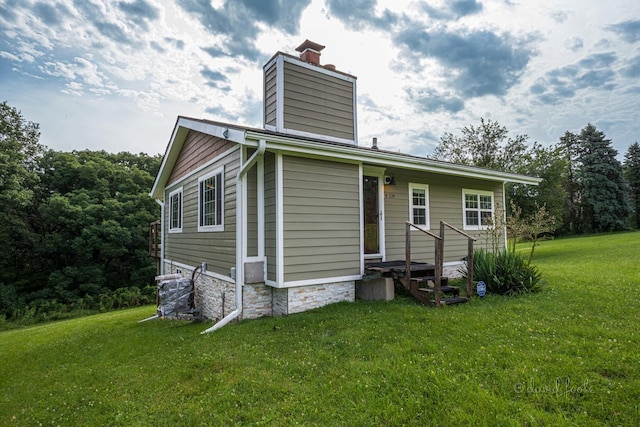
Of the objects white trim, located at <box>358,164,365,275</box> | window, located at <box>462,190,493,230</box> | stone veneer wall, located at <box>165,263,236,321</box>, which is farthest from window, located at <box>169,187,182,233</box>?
window, located at <box>462,190,493,230</box>

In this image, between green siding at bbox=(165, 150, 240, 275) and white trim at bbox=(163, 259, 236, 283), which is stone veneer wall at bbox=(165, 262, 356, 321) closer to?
white trim at bbox=(163, 259, 236, 283)

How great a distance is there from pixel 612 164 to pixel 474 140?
19.6 meters

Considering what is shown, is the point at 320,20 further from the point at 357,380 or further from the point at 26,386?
the point at 26,386

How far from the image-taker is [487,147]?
64.1ft

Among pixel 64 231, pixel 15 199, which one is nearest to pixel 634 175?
pixel 64 231

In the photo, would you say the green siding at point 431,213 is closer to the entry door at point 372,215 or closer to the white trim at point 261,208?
the entry door at point 372,215

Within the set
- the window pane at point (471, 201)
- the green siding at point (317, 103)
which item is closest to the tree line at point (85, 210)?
the window pane at point (471, 201)

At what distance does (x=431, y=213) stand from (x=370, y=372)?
→ 6.05 m

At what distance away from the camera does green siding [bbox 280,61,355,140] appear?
7.12 metres

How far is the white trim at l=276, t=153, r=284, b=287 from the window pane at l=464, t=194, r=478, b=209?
6118 millimetres

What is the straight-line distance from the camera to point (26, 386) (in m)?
4.48

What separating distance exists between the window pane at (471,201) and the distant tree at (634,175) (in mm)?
30818

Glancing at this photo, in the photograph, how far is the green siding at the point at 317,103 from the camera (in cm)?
712

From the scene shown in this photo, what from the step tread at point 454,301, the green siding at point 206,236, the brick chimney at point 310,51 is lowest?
the step tread at point 454,301
